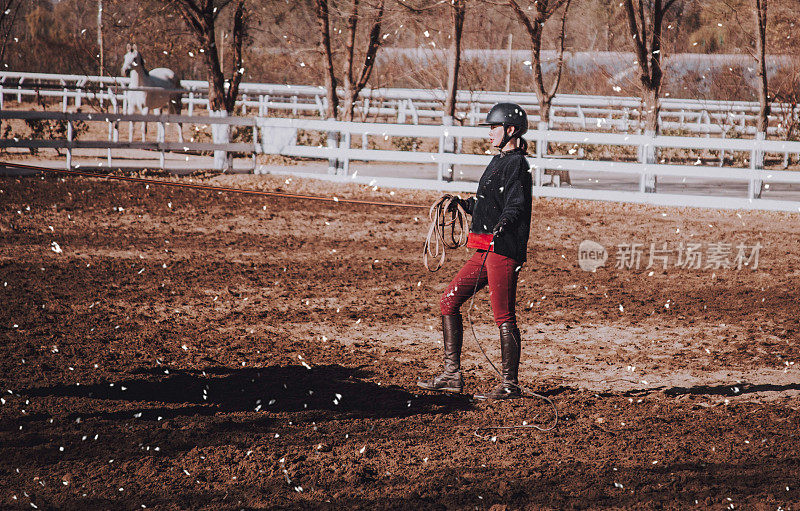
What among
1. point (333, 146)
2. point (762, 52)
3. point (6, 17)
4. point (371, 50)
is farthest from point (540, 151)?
point (6, 17)

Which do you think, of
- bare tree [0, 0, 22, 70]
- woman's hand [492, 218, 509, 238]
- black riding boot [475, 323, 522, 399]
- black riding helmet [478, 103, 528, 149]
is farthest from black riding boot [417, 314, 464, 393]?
bare tree [0, 0, 22, 70]

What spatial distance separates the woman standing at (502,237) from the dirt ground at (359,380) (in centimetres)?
21

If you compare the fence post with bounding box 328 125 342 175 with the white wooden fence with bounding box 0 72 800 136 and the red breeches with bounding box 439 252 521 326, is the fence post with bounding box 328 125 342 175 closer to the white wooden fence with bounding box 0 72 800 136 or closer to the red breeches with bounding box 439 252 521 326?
the white wooden fence with bounding box 0 72 800 136

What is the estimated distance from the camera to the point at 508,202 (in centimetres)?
543

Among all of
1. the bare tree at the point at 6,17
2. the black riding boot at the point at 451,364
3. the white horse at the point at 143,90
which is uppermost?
the bare tree at the point at 6,17

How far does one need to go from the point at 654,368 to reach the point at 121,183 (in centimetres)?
1225

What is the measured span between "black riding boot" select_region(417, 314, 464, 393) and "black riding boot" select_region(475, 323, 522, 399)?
0.19 m

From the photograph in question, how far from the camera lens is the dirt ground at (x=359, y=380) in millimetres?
4250

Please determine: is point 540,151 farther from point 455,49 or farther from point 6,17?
point 6,17

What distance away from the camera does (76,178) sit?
53.8 feet

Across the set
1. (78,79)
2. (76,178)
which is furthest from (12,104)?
(76,178)

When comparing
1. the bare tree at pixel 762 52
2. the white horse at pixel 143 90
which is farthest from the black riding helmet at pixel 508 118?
the white horse at pixel 143 90

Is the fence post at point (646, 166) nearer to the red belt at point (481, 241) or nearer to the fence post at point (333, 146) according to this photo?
the fence post at point (333, 146)

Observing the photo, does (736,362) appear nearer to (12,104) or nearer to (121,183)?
(121,183)
